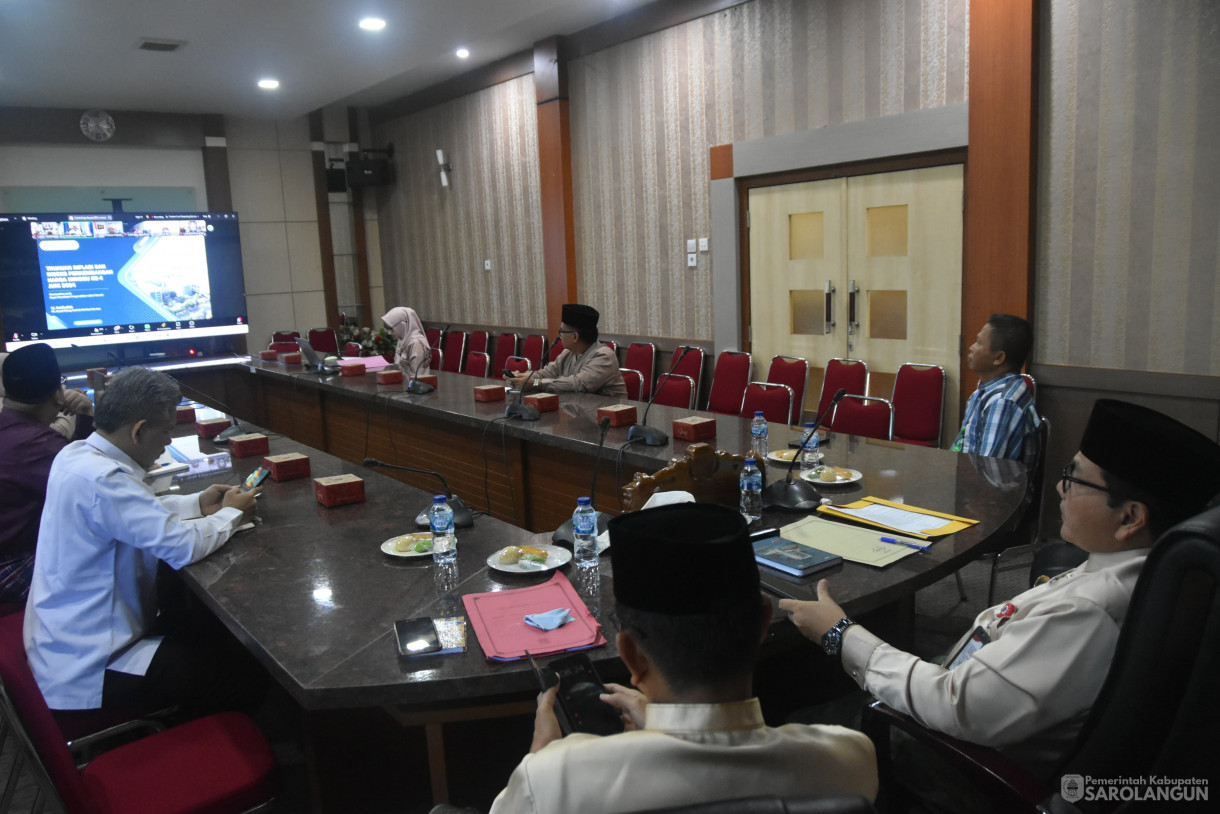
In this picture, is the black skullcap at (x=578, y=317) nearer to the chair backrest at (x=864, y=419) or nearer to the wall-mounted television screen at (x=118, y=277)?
the chair backrest at (x=864, y=419)

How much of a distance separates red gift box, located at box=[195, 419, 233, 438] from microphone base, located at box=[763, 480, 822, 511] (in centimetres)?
287

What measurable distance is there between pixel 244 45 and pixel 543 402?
4070mm

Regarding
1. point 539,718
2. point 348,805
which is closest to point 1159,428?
point 539,718

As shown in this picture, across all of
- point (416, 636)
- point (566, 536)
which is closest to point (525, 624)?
point (416, 636)

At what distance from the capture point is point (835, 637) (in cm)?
168

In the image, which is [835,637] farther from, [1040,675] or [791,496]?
[791,496]

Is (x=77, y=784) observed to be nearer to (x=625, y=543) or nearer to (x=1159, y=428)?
(x=625, y=543)

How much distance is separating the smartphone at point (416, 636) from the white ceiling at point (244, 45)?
4683 mm

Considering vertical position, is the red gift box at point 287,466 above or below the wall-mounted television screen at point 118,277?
below

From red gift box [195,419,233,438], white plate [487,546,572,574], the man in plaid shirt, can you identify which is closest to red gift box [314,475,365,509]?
white plate [487,546,572,574]

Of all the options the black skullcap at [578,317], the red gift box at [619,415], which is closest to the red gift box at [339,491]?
the red gift box at [619,415]

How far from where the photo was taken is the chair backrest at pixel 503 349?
323 inches

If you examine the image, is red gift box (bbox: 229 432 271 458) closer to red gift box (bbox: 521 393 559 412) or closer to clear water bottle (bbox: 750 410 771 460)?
red gift box (bbox: 521 393 559 412)

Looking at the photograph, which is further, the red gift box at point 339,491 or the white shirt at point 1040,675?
the red gift box at point 339,491
